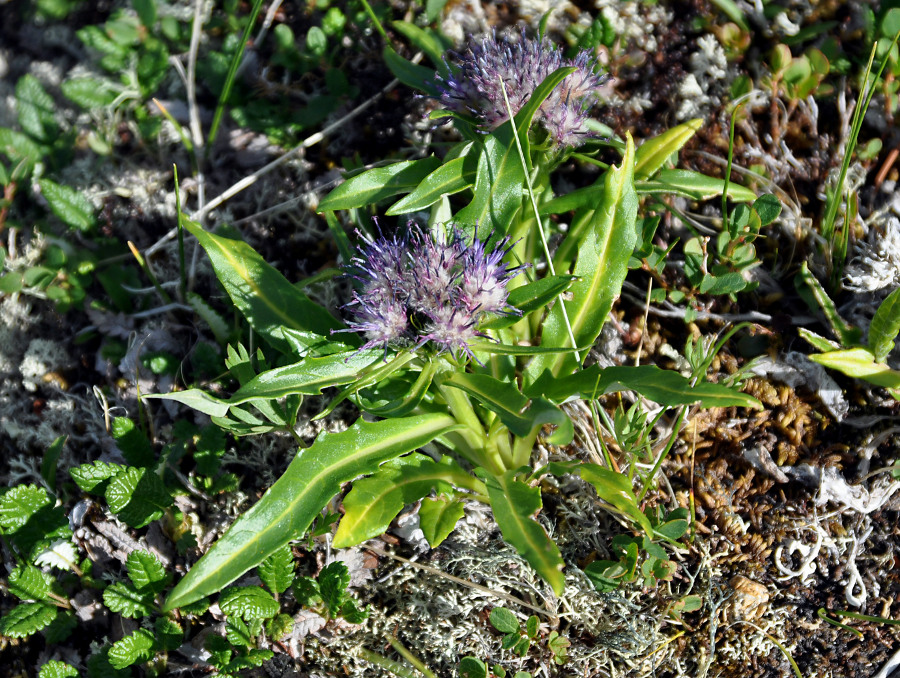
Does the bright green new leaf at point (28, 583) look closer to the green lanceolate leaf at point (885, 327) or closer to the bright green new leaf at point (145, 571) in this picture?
the bright green new leaf at point (145, 571)

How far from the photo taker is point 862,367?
2.22 m

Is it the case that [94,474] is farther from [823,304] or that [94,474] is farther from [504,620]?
[823,304]

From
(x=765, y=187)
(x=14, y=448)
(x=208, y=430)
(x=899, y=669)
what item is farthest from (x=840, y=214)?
(x=14, y=448)

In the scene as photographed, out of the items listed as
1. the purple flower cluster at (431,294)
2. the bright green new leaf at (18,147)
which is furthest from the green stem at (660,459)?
the bright green new leaf at (18,147)

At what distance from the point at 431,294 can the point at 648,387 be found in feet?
2.01

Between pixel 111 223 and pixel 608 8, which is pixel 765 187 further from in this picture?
pixel 111 223

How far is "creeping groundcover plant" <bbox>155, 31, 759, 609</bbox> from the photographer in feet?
5.92

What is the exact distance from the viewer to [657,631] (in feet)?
7.01

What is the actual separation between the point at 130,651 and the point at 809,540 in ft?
6.78

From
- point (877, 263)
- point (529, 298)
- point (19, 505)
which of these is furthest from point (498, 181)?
point (19, 505)

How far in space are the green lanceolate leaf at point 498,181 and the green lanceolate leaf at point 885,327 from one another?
3.80 ft

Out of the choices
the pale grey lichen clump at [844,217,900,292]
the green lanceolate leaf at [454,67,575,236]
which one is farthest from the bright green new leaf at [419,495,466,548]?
the pale grey lichen clump at [844,217,900,292]

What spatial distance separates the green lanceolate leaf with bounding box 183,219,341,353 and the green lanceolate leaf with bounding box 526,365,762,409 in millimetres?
753

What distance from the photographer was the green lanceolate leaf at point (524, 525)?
5.43 ft
